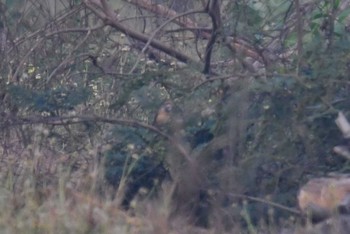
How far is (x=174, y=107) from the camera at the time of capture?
22.6 feet

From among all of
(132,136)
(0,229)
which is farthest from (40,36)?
(0,229)

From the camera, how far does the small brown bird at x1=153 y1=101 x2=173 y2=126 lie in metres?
6.86

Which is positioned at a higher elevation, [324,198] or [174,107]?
[174,107]

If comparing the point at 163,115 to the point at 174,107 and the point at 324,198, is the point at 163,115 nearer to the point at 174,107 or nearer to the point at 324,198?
the point at 174,107

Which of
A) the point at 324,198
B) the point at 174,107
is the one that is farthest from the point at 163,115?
the point at 324,198

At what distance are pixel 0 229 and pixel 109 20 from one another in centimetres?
290

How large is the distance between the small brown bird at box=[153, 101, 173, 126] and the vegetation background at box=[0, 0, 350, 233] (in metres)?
0.04

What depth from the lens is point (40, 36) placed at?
7543mm

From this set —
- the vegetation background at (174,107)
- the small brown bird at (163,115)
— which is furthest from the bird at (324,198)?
the small brown bird at (163,115)

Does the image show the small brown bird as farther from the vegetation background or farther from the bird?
the bird

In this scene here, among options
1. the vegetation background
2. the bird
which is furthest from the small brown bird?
the bird

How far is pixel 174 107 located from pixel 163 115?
0.32 feet

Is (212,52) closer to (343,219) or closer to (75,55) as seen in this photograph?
(75,55)

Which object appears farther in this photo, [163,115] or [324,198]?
[163,115]
